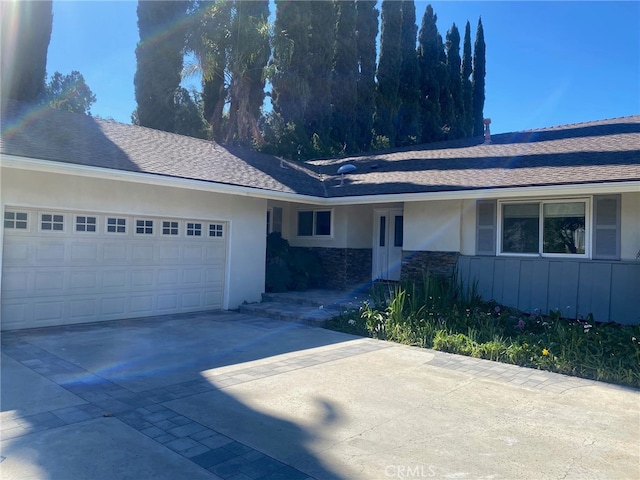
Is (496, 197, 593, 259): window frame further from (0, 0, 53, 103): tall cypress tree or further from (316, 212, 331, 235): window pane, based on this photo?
(0, 0, 53, 103): tall cypress tree

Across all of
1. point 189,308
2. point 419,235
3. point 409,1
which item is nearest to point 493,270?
point 419,235

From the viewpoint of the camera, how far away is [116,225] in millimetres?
10180

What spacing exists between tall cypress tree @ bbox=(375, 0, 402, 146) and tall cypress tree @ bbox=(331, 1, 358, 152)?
228 cm

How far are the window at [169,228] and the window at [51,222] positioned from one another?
7.26 feet

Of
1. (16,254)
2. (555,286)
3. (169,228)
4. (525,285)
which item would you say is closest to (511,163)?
(525,285)

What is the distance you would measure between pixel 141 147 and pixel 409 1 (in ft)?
92.8

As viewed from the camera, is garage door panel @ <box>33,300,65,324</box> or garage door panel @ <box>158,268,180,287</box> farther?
garage door panel @ <box>158,268,180,287</box>

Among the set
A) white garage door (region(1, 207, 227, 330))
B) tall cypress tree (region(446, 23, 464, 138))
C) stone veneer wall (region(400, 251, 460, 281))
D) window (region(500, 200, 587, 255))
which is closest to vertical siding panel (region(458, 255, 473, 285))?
stone veneer wall (region(400, 251, 460, 281))

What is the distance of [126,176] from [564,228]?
8793 mm

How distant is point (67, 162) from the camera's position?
827cm

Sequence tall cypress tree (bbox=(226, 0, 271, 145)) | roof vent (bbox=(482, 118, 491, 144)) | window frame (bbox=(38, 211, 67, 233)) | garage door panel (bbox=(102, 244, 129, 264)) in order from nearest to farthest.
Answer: window frame (bbox=(38, 211, 67, 233)), garage door panel (bbox=(102, 244, 129, 264)), roof vent (bbox=(482, 118, 491, 144)), tall cypress tree (bbox=(226, 0, 271, 145))

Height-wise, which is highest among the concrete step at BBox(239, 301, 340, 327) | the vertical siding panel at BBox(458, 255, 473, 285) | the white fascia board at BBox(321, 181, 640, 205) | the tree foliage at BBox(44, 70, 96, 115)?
the tree foliage at BBox(44, 70, 96, 115)

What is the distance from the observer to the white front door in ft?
45.9

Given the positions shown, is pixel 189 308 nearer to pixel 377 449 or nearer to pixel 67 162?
pixel 67 162
